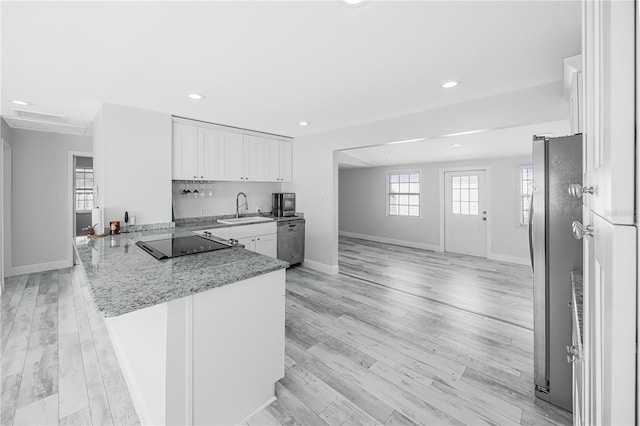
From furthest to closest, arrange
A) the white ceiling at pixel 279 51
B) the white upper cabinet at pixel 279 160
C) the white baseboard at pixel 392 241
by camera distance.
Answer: the white baseboard at pixel 392 241 → the white upper cabinet at pixel 279 160 → the white ceiling at pixel 279 51

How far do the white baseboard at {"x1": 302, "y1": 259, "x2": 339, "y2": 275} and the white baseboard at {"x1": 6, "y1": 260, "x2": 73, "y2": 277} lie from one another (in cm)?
416

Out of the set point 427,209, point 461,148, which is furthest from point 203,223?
point 427,209

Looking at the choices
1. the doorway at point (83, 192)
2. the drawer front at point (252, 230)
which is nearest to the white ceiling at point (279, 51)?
the drawer front at point (252, 230)

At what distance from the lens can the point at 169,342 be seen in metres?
1.38

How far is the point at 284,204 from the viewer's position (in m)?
5.16

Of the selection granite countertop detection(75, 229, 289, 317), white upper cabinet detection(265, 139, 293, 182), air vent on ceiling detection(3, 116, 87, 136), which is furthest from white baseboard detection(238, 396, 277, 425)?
air vent on ceiling detection(3, 116, 87, 136)

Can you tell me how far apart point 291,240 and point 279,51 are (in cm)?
337

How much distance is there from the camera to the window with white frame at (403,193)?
7171 millimetres

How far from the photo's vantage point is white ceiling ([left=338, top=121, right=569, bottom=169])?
13.8ft

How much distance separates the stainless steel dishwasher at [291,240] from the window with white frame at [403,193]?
341cm

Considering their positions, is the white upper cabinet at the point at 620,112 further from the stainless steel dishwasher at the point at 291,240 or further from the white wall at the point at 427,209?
the white wall at the point at 427,209

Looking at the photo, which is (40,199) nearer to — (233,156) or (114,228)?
(114,228)

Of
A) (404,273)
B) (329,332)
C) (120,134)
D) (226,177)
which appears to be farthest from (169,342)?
(404,273)

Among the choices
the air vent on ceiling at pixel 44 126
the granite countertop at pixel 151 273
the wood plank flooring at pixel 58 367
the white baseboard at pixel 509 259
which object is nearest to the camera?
the granite countertop at pixel 151 273
